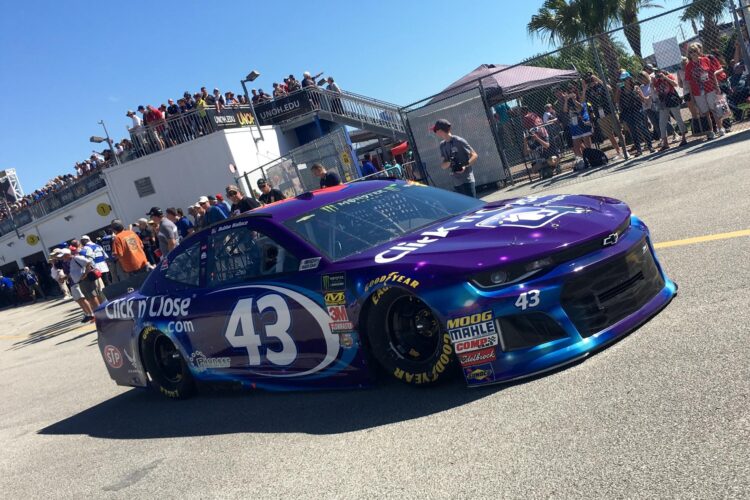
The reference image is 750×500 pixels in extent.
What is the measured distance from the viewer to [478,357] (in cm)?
404

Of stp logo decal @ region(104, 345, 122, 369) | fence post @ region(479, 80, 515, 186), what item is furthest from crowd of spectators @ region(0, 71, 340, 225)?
stp logo decal @ region(104, 345, 122, 369)

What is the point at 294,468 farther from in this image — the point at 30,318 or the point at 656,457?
the point at 30,318

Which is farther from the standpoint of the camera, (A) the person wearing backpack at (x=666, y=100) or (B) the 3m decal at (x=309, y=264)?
(A) the person wearing backpack at (x=666, y=100)

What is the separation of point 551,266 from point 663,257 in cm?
251

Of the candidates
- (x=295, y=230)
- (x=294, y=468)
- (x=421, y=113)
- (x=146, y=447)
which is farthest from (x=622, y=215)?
(x=421, y=113)

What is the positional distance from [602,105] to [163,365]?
10.6 meters

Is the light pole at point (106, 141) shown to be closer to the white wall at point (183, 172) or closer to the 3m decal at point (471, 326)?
the white wall at point (183, 172)

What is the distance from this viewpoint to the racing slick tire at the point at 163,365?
615 centimetres

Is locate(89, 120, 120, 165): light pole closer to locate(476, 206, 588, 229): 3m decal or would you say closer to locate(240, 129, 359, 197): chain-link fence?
locate(240, 129, 359, 197): chain-link fence

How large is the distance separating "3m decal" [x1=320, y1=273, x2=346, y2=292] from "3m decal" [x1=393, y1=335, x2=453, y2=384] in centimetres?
64

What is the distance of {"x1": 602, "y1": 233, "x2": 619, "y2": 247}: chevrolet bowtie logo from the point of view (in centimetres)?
410

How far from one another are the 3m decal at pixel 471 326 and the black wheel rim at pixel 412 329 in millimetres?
246

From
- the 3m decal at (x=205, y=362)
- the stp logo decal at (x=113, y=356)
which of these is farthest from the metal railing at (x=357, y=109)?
the 3m decal at (x=205, y=362)

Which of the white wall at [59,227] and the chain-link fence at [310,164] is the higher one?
the white wall at [59,227]
